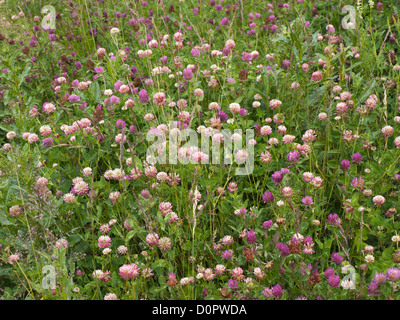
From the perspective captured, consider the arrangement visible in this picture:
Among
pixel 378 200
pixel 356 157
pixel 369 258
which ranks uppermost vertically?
pixel 356 157

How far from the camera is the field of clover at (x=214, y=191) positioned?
1782mm

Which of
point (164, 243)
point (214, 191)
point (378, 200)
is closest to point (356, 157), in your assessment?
point (378, 200)

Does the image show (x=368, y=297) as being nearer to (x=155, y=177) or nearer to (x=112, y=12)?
(x=155, y=177)

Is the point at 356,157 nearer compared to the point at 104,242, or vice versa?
the point at 104,242

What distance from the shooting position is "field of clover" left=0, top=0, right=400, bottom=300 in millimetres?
1782

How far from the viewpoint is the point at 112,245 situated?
2158 millimetres

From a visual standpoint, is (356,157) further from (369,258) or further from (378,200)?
(369,258)

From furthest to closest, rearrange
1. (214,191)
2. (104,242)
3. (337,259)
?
(214,191)
(104,242)
(337,259)

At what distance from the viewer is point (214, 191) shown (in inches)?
86.0

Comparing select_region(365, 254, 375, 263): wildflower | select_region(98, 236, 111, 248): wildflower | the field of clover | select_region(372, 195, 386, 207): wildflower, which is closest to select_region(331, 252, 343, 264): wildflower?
the field of clover

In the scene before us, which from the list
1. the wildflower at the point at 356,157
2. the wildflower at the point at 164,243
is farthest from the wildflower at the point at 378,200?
the wildflower at the point at 164,243

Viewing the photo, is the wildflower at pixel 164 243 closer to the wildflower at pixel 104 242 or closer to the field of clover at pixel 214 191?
the field of clover at pixel 214 191

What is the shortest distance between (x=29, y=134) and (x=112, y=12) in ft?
8.41
